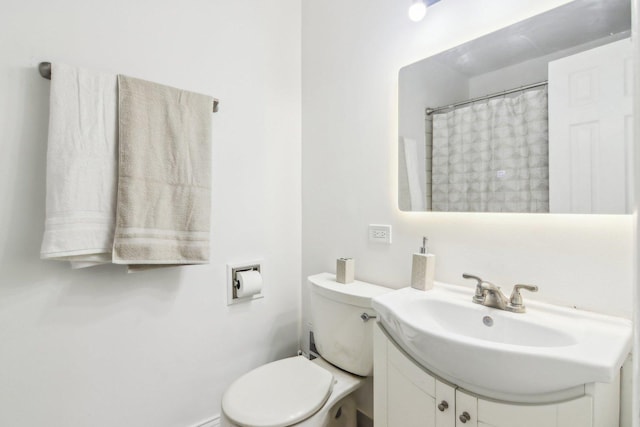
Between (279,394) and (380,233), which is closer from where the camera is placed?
(279,394)

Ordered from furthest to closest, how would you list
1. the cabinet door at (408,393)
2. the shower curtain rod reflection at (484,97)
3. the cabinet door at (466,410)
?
the shower curtain rod reflection at (484,97), the cabinet door at (408,393), the cabinet door at (466,410)

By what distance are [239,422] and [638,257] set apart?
1.07 meters

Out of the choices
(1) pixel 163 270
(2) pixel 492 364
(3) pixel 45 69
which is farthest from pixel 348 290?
(3) pixel 45 69

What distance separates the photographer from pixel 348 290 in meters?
1.26

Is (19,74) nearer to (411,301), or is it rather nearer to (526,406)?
(411,301)

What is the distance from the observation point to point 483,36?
3.43 feet

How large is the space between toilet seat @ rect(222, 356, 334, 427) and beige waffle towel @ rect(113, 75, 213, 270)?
1.68ft

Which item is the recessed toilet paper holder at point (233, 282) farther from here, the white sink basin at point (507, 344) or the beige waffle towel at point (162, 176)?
the white sink basin at point (507, 344)

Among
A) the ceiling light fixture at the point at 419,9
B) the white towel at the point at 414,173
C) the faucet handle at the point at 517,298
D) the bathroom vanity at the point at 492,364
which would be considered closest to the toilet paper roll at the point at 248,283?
the bathroom vanity at the point at 492,364

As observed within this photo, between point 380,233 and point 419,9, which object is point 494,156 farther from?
point 419,9

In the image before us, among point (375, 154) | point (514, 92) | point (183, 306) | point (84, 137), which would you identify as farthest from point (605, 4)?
point (183, 306)

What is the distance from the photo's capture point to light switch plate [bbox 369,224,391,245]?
52.1 inches

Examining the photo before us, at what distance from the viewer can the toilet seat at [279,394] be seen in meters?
0.98

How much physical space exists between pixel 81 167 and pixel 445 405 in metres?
1.30
